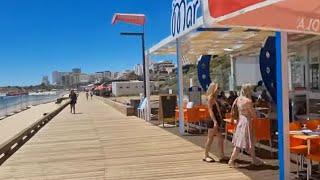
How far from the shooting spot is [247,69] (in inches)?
860

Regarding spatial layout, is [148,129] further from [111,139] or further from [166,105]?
[111,139]

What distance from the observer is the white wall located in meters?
21.2

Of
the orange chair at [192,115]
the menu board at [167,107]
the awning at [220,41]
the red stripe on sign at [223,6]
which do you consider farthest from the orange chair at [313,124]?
the menu board at [167,107]

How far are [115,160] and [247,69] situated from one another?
13482 millimetres

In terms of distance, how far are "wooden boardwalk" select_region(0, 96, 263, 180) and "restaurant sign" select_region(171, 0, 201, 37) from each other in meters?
2.78

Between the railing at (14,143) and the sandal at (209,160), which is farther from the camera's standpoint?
the railing at (14,143)

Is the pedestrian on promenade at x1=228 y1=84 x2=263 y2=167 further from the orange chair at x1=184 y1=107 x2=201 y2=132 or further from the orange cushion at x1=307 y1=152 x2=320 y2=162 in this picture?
the orange chair at x1=184 y1=107 x2=201 y2=132

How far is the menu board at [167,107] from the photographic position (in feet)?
52.3

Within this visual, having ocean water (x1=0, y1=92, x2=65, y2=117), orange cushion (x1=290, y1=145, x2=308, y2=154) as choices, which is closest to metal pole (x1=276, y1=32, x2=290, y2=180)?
orange cushion (x1=290, y1=145, x2=308, y2=154)

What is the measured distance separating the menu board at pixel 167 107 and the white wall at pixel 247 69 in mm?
6218

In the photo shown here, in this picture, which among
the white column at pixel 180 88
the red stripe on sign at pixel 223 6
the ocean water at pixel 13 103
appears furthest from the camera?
the ocean water at pixel 13 103

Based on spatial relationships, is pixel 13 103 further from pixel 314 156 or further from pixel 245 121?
pixel 314 156

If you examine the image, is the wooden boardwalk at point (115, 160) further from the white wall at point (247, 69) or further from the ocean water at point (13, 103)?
the ocean water at point (13, 103)

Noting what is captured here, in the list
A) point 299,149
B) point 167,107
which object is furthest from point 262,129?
point 167,107
